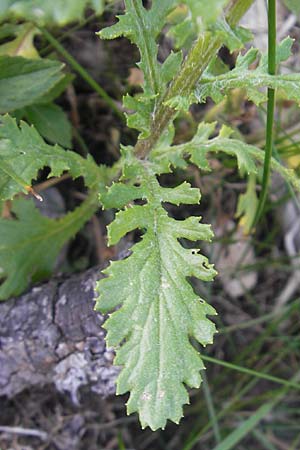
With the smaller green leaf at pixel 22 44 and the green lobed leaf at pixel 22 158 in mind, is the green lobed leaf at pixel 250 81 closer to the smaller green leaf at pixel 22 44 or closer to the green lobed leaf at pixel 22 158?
the green lobed leaf at pixel 22 158

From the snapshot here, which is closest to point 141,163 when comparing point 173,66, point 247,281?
point 173,66

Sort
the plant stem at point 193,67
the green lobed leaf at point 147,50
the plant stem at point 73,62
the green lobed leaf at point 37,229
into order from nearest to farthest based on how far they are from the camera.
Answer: the plant stem at point 193,67 < the green lobed leaf at point 147,50 < the green lobed leaf at point 37,229 < the plant stem at point 73,62

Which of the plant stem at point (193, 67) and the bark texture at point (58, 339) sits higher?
the plant stem at point (193, 67)

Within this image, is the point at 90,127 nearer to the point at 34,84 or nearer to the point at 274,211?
the point at 34,84

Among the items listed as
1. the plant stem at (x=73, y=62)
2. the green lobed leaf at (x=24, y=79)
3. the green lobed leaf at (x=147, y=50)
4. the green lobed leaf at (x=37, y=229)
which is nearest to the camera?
the green lobed leaf at (x=147, y=50)

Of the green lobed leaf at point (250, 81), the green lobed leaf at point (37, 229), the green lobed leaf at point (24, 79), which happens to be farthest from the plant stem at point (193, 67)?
the green lobed leaf at point (24, 79)

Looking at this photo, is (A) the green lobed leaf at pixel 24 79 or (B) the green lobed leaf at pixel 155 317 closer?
(B) the green lobed leaf at pixel 155 317
